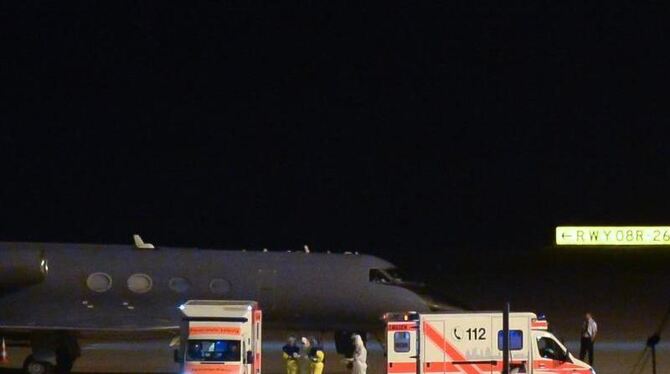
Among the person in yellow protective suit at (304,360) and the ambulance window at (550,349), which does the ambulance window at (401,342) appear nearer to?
the person in yellow protective suit at (304,360)

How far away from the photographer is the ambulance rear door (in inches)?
825

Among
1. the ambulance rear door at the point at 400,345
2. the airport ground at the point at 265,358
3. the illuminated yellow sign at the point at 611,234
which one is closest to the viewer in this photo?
the ambulance rear door at the point at 400,345

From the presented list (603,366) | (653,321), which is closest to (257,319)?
(603,366)

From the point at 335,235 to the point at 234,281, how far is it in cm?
3201

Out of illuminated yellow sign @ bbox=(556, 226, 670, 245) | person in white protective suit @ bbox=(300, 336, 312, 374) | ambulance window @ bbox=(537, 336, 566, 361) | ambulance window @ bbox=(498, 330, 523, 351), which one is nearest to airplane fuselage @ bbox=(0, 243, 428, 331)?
person in white protective suit @ bbox=(300, 336, 312, 374)

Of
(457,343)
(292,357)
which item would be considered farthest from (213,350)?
(457,343)

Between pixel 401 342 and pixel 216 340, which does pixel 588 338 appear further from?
pixel 216 340

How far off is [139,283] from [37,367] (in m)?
3.33

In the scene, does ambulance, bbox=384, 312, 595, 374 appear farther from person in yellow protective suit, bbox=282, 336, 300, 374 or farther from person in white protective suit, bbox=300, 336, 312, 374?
person in yellow protective suit, bbox=282, 336, 300, 374

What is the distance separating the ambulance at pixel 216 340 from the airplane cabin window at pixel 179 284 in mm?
5972

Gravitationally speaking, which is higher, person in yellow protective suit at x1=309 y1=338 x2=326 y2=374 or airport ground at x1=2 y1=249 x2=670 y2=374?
airport ground at x1=2 y1=249 x2=670 y2=374

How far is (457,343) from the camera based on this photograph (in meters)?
20.8

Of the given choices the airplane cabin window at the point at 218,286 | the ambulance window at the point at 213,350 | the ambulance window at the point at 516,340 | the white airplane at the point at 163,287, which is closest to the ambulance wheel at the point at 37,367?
the white airplane at the point at 163,287

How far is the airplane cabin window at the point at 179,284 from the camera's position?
2711 cm
